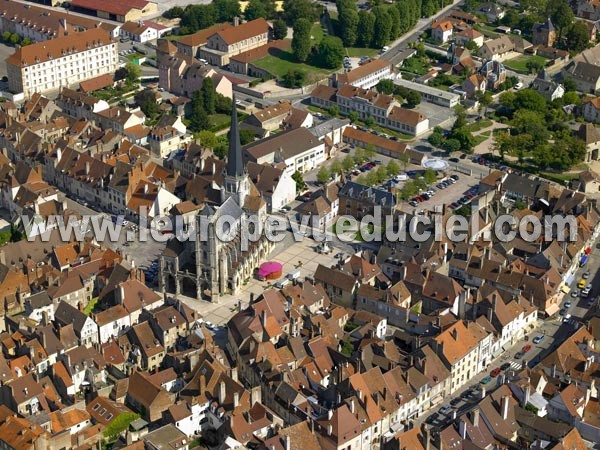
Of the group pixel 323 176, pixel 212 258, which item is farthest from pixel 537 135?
pixel 212 258

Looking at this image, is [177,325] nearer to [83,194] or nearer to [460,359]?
[460,359]

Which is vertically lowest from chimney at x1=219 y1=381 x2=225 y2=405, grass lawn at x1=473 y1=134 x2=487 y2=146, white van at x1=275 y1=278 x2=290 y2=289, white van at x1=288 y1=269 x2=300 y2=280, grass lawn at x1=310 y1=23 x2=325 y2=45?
grass lawn at x1=310 y1=23 x2=325 y2=45

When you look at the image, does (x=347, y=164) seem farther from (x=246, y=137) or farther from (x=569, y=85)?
(x=569, y=85)

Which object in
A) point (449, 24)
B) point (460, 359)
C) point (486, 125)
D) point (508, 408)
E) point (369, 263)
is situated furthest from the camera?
point (449, 24)

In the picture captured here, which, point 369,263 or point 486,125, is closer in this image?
point 369,263

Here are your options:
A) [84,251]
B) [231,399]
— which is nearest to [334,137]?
[84,251]

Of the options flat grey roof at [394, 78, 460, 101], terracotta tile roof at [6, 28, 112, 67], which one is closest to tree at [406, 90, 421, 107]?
flat grey roof at [394, 78, 460, 101]

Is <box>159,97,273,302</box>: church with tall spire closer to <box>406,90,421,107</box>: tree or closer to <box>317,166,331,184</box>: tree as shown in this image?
<box>317,166,331,184</box>: tree
